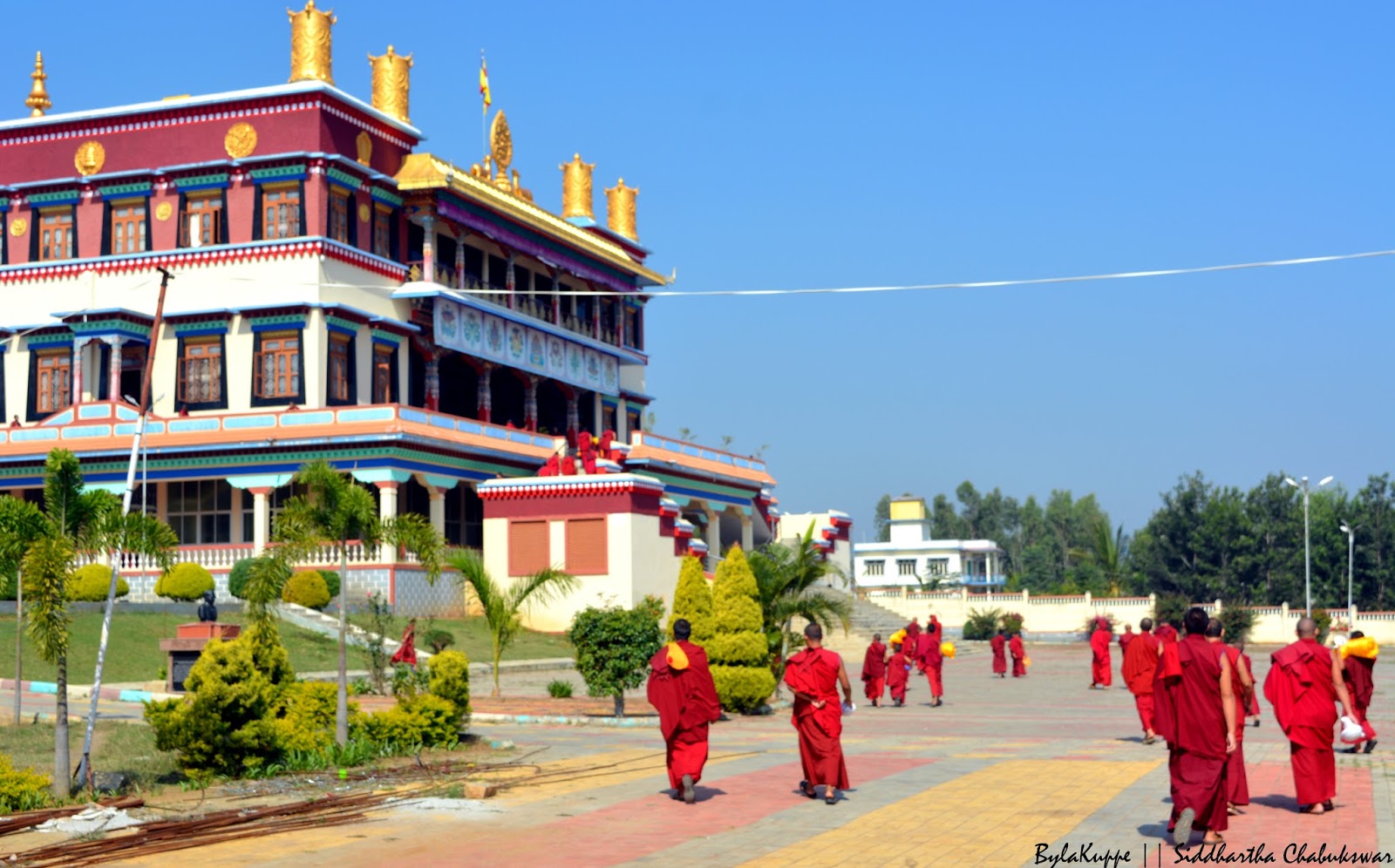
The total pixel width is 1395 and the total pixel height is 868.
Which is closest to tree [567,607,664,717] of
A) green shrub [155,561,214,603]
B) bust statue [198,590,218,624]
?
bust statue [198,590,218,624]

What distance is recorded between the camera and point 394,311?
→ 151ft

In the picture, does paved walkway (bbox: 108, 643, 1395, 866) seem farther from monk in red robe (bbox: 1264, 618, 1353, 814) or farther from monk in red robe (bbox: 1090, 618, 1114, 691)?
monk in red robe (bbox: 1090, 618, 1114, 691)

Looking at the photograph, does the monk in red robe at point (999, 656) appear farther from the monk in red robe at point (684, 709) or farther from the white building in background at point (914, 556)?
the white building in background at point (914, 556)

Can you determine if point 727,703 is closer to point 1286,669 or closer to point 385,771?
point 385,771

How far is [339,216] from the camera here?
146 feet

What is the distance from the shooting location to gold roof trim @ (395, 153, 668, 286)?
46.2m

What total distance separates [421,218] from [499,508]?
32.6 ft

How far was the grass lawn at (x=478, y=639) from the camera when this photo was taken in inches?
1319

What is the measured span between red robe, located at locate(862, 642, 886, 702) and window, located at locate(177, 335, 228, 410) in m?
22.4

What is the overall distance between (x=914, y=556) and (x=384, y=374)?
59.9 metres

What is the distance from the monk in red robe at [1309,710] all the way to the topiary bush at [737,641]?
10.6 m

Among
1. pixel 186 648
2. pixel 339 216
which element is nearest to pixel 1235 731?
pixel 186 648

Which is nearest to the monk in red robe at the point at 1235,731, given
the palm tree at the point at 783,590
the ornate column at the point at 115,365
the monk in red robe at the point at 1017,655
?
the palm tree at the point at 783,590

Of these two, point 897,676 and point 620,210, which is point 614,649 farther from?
point 620,210
